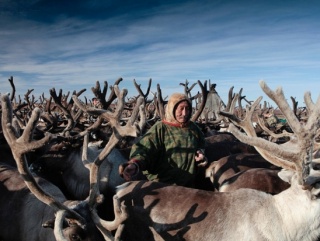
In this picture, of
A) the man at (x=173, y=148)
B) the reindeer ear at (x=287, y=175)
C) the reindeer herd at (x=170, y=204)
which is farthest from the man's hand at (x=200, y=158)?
the reindeer ear at (x=287, y=175)

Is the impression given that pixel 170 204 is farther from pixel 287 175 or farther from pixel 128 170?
pixel 287 175

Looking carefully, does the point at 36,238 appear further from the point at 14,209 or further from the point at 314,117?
the point at 314,117

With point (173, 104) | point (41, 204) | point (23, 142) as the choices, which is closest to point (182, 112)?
point (173, 104)

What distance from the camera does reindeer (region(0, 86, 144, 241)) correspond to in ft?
7.18

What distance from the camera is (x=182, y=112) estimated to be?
346 centimetres

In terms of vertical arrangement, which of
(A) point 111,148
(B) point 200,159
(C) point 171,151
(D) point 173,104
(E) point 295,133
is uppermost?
(D) point 173,104

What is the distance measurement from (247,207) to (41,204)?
1.67 m

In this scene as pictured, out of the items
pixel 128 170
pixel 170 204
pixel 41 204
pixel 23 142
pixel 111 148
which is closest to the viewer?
pixel 23 142

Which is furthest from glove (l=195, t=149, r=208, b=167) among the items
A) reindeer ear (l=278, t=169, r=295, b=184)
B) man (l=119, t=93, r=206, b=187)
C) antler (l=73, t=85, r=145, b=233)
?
reindeer ear (l=278, t=169, r=295, b=184)

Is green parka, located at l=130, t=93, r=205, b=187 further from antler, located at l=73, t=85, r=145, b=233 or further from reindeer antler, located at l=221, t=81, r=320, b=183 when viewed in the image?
reindeer antler, located at l=221, t=81, r=320, b=183

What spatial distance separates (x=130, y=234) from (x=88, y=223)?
0.32 meters

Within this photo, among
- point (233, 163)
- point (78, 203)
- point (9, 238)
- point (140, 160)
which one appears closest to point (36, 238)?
point (9, 238)

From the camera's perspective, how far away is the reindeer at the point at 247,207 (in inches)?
86.5

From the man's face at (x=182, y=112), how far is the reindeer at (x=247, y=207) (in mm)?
980
